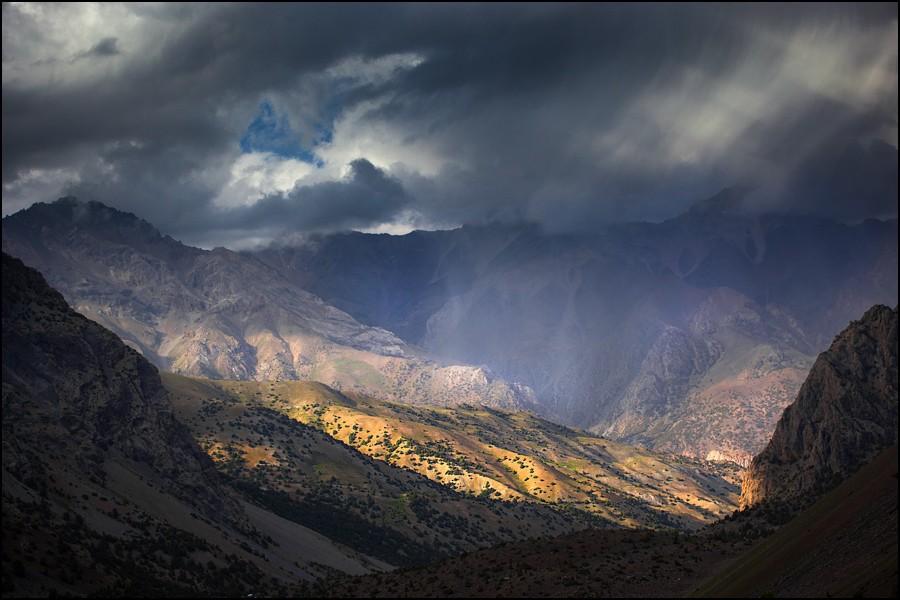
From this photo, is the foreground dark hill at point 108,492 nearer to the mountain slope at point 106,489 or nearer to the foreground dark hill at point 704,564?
the mountain slope at point 106,489

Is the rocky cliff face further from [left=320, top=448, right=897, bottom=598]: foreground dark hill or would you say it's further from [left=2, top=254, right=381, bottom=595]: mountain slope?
[left=2, top=254, right=381, bottom=595]: mountain slope

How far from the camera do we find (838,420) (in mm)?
93438

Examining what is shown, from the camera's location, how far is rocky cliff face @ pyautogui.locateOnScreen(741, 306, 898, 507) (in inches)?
3504

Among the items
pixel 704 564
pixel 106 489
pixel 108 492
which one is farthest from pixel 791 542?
pixel 106 489

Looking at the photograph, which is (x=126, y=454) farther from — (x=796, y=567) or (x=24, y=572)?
(x=796, y=567)

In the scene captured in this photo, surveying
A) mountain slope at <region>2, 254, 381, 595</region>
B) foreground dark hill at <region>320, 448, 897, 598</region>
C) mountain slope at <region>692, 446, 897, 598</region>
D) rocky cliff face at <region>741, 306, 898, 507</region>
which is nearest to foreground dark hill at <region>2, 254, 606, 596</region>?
mountain slope at <region>2, 254, 381, 595</region>

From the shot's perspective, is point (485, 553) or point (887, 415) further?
point (887, 415)

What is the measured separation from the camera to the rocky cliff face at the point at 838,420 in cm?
8900

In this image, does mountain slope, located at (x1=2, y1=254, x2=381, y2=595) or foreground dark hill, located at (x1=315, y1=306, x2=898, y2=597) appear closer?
foreground dark hill, located at (x1=315, y1=306, x2=898, y2=597)

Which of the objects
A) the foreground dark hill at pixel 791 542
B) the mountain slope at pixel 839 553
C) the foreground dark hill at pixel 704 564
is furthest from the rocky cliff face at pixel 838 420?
the mountain slope at pixel 839 553

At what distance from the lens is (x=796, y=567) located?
142 feet

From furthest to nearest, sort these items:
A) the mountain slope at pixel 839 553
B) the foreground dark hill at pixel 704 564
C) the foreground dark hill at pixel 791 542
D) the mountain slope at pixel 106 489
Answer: the mountain slope at pixel 106 489, the foreground dark hill at pixel 791 542, the foreground dark hill at pixel 704 564, the mountain slope at pixel 839 553

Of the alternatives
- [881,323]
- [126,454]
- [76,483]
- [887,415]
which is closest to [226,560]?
[76,483]

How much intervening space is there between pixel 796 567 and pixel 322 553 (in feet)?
370
